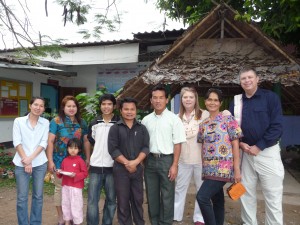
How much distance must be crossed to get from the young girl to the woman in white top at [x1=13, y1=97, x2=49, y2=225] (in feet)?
0.90

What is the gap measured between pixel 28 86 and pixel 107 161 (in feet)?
27.1

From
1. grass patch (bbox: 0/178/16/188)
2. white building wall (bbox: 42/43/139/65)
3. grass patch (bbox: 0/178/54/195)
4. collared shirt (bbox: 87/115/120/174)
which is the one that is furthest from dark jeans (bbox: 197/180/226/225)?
white building wall (bbox: 42/43/139/65)

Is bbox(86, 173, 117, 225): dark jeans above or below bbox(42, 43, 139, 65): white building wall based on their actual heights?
below

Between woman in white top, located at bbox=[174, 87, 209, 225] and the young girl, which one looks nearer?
the young girl

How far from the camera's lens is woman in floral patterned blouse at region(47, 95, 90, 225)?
3707 mm

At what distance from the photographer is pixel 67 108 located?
375cm

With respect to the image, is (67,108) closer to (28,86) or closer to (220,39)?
(220,39)

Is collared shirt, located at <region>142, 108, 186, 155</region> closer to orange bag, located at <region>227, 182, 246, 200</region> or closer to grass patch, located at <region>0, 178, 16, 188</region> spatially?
orange bag, located at <region>227, 182, 246, 200</region>

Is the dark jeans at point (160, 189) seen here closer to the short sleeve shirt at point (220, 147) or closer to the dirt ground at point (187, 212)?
the short sleeve shirt at point (220, 147)

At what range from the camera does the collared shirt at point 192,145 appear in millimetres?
3811

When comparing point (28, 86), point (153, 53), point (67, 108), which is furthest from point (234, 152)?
point (28, 86)

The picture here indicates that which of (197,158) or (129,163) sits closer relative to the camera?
(129,163)

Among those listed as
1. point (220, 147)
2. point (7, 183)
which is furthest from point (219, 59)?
point (7, 183)

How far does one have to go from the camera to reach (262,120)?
3330 mm
